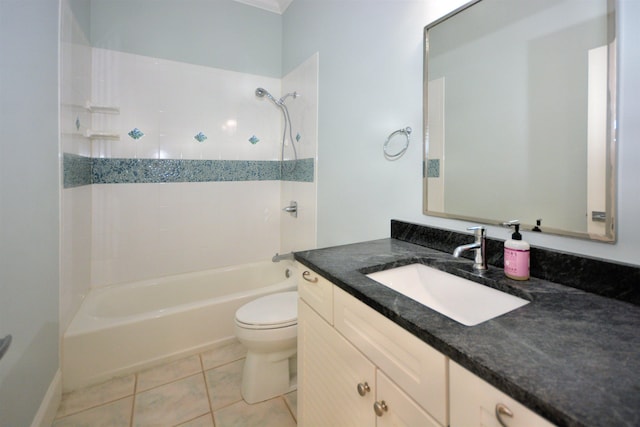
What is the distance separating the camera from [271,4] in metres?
2.62

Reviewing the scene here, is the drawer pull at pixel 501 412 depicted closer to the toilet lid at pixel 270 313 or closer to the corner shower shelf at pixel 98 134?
the toilet lid at pixel 270 313

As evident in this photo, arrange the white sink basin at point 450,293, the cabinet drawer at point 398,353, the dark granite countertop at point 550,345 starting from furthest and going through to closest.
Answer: the white sink basin at point 450,293 → the cabinet drawer at point 398,353 → the dark granite countertop at point 550,345

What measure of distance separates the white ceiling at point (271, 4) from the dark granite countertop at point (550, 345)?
265 cm

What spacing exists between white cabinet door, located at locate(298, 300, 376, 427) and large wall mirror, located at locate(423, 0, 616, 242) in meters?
0.69

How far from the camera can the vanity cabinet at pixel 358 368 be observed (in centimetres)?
64

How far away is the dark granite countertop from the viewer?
0.41 meters

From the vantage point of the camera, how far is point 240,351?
2014 mm

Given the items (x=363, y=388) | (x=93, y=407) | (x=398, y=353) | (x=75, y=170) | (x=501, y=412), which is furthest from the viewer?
(x=75, y=170)

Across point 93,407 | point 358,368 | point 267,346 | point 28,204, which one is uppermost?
point 28,204

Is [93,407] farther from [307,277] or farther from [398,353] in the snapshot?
[398,353]

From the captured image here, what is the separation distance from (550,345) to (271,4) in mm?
3068

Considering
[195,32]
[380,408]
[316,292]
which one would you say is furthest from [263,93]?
[380,408]

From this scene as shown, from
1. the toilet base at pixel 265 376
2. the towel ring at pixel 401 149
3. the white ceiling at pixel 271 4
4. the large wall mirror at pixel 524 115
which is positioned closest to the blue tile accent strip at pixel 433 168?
the large wall mirror at pixel 524 115

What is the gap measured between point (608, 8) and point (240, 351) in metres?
2.34
